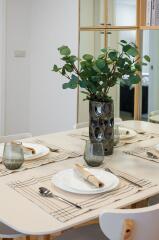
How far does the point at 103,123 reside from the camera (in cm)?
190

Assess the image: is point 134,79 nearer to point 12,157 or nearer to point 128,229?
point 12,157

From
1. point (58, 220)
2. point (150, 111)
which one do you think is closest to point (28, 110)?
point (150, 111)

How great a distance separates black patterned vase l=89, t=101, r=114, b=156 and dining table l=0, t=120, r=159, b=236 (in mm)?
76

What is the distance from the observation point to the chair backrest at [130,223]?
3.81ft

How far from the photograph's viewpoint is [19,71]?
4.24 m

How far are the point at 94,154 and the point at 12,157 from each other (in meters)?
0.37

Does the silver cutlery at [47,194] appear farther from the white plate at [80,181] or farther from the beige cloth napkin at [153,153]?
the beige cloth napkin at [153,153]

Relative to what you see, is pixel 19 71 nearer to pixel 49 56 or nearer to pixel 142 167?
pixel 49 56

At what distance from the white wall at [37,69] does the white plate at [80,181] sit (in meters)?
2.23

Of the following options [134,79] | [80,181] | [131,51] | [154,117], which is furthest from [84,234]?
[154,117]

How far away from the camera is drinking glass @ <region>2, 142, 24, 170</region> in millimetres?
1641

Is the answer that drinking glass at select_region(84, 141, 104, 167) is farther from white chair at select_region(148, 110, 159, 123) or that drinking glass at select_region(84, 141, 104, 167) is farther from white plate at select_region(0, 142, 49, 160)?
white chair at select_region(148, 110, 159, 123)

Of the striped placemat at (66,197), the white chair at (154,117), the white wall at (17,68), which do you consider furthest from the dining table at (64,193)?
the white wall at (17,68)

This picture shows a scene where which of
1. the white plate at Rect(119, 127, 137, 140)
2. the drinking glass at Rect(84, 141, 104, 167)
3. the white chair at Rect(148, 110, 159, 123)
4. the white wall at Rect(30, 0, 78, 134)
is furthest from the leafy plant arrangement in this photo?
the white wall at Rect(30, 0, 78, 134)
